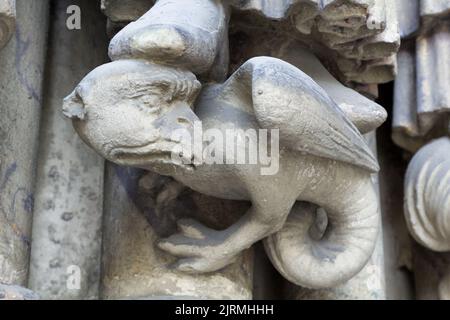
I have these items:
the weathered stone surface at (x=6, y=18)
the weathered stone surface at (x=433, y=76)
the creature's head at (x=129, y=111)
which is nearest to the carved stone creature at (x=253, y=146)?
the creature's head at (x=129, y=111)

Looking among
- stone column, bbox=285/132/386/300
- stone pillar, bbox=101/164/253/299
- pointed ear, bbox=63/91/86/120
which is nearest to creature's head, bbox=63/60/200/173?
pointed ear, bbox=63/91/86/120

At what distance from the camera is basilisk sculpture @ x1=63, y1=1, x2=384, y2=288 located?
2.79 feet

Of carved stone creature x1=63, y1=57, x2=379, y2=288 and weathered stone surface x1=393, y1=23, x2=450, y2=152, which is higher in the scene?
weathered stone surface x1=393, y1=23, x2=450, y2=152

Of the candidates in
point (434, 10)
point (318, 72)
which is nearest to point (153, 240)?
point (318, 72)

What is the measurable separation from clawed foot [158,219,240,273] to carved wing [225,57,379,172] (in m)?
0.19

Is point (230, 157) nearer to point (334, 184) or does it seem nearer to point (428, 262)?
point (334, 184)

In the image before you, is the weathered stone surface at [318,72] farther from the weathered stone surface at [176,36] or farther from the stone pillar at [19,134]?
the stone pillar at [19,134]

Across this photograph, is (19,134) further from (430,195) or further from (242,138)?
(430,195)

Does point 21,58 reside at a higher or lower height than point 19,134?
higher

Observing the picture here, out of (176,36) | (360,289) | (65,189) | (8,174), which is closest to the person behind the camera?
(176,36)

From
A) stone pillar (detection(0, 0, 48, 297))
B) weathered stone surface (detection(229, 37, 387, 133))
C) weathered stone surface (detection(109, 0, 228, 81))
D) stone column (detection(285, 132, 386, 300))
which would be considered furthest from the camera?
stone column (detection(285, 132, 386, 300))

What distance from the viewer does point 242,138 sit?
0.91 metres

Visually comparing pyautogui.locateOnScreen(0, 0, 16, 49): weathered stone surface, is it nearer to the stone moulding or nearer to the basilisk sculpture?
the basilisk sculpture

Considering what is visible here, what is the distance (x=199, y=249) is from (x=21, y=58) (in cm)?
35
